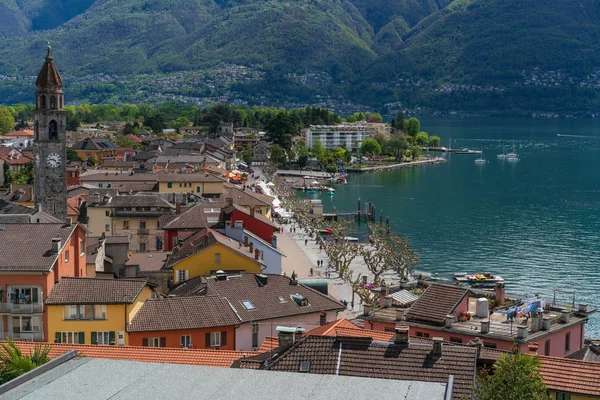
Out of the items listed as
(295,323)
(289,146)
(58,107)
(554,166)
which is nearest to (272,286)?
(295,323)

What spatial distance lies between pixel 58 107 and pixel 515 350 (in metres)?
35.7

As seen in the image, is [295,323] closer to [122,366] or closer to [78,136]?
[122,366]

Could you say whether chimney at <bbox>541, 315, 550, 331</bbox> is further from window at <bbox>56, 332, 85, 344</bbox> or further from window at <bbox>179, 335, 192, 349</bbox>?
window at <bbox>56, 332, 85, 344</bbox>

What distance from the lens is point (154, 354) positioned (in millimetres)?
18875

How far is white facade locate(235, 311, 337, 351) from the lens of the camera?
25453 mm

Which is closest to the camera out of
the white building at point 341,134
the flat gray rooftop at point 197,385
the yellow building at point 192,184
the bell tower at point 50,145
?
the flat gray rooftop at point 197,385

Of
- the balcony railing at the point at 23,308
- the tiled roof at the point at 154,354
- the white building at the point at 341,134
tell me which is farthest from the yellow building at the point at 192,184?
the white building at the point at 341,134

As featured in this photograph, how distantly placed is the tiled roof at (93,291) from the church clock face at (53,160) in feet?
76.2

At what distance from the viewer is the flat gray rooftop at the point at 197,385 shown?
453 inches

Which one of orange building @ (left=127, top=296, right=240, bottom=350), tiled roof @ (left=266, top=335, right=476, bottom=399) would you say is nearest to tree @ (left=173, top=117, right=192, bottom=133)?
orange building @ (left=127, top=296, right=240, bottom=350)

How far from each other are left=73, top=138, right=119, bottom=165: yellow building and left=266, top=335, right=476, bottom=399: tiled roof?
88.0 metres

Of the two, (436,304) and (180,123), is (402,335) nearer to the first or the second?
(436,304)

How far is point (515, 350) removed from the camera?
579 inches

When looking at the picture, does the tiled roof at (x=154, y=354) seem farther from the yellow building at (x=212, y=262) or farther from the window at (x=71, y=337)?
the yellow building at (x=212, y=262)
